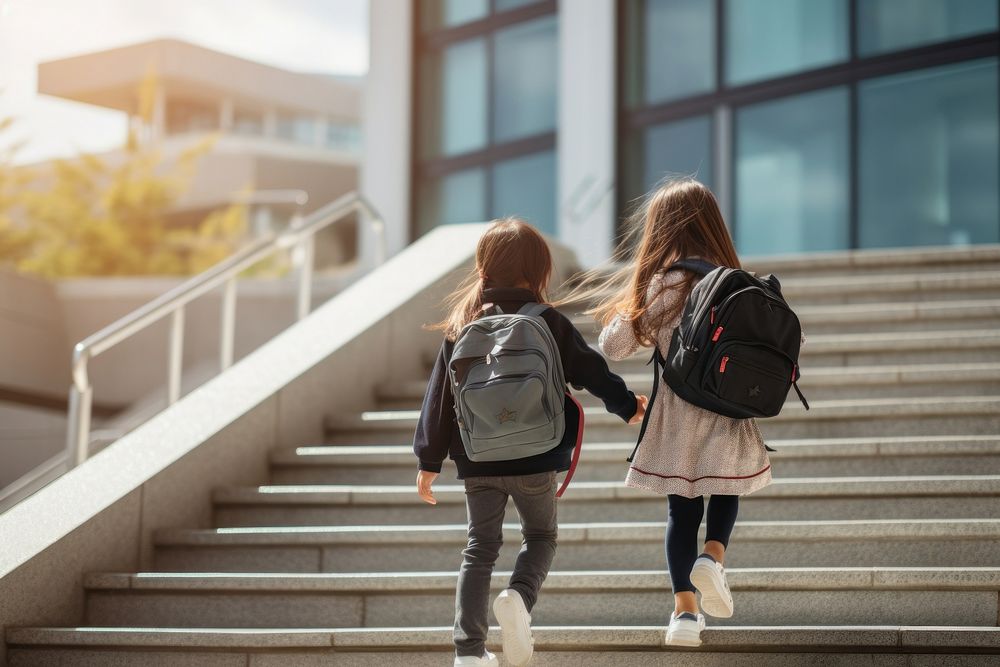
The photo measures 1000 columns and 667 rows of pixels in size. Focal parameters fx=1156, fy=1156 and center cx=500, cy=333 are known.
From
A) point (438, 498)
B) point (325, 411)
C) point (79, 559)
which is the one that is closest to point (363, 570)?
point (438, 498)

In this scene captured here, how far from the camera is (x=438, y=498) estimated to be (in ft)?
16.6

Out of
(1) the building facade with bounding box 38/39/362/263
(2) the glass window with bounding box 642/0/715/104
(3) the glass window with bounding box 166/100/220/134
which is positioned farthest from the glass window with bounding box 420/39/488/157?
(3) the glass window with bounding box 166/100/220/134

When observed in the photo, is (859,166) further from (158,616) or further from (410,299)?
(158,616)

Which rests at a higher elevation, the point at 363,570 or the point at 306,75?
the point at 306,75

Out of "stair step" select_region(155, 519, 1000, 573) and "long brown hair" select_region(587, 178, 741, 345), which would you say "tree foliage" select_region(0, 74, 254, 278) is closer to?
"stair step" select_region(155, 519, 1000, 573)

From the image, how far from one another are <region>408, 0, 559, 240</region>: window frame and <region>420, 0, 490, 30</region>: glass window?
60 mm

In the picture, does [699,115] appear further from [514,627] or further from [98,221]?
[98,221]

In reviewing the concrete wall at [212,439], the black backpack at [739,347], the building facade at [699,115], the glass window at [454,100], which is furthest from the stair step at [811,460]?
the glass window at [454,100]

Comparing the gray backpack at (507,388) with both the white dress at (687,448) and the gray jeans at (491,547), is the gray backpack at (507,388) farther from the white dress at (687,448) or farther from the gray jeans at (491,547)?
the white dress at (687,448)

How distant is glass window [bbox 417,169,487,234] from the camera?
15.8 meters

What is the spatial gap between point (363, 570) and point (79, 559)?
1128 mm

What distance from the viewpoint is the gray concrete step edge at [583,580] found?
13.1 ft

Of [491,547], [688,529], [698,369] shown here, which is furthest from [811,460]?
[491,547]

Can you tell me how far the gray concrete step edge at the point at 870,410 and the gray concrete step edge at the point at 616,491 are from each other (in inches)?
20.4
